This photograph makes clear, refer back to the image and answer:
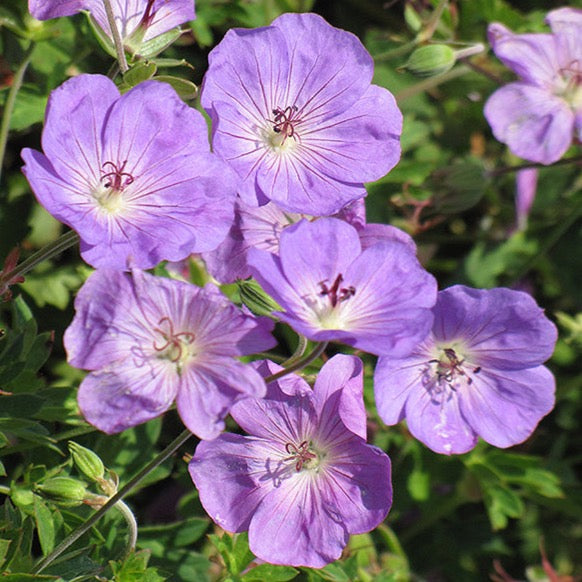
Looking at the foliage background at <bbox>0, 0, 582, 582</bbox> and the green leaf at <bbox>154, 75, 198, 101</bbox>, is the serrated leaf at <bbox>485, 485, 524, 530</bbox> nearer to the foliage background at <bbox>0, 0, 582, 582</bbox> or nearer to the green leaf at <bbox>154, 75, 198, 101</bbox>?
the foliage background at <bbox>0, 0, 582, 582</bbox>

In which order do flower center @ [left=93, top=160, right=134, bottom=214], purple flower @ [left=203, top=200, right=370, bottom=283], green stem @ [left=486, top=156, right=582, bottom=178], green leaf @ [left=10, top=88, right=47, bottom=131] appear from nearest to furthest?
flower center @ [left=93, top=160, right=134, bottom=214], purple flower @ [left=203, top=200, right=370, bottom=283], green leaf @ [left=10, top=88, right=47, bottom=131], green stem @ [left=486, top=156, right=582, bottom=178]

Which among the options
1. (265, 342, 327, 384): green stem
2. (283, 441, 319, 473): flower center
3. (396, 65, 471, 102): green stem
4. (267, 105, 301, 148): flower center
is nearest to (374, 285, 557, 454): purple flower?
(283, 441, 319, 473): flower center

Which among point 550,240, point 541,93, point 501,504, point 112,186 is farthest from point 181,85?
point 550,240

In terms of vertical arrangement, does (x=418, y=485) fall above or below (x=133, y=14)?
below

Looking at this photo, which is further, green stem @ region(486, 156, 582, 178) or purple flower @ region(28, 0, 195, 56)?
green stem @ region(486, 156, 582, 178)

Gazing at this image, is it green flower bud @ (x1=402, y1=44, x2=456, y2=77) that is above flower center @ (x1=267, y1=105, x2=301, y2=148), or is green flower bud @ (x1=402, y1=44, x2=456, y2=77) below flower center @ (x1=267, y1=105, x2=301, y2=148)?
below

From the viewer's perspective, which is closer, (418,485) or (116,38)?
(116,38)

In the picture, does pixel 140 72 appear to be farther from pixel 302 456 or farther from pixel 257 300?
pixel 302 456
